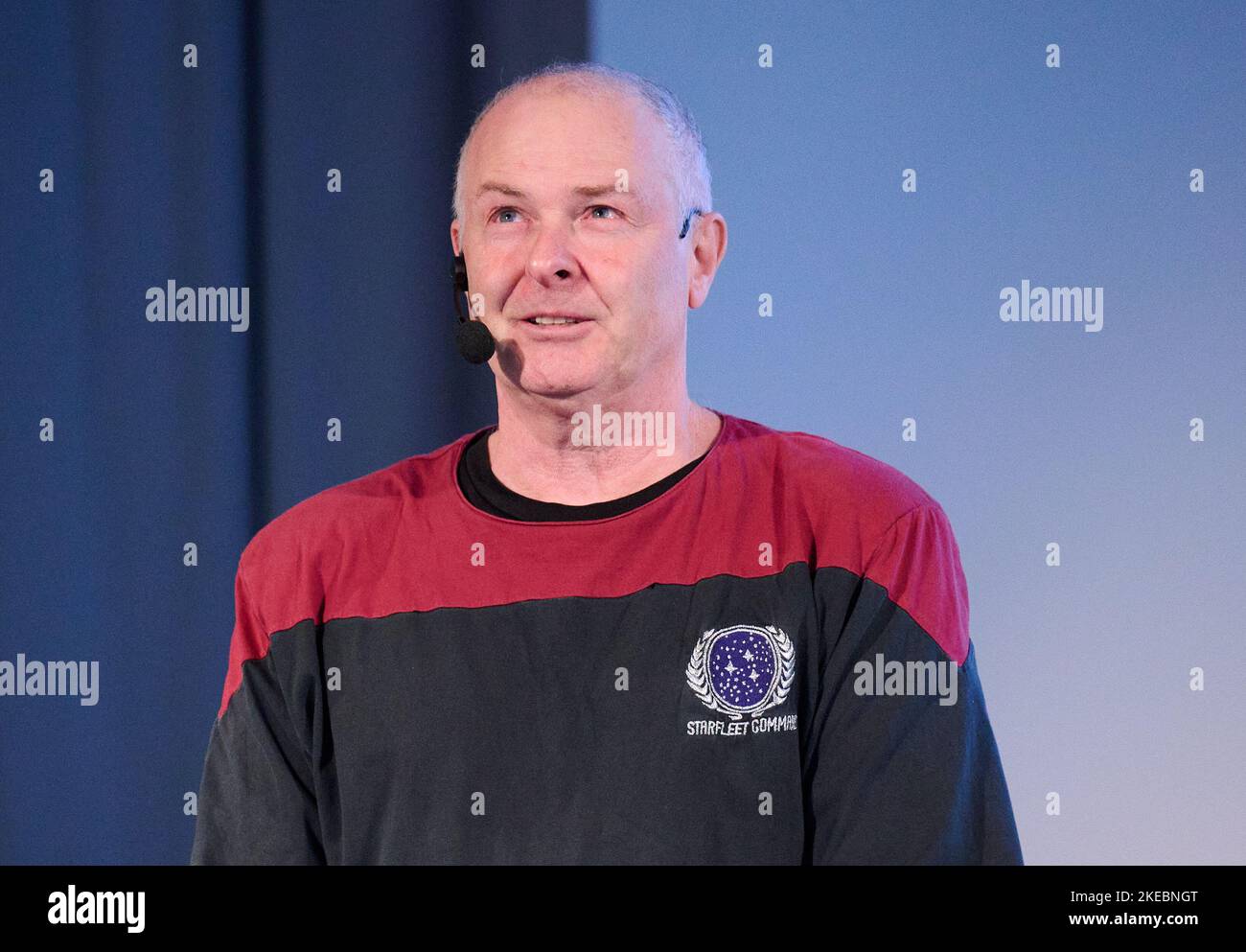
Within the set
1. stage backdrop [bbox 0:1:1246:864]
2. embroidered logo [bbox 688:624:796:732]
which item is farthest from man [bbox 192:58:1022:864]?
stage backdrop [bbox 0:1:1246:864]

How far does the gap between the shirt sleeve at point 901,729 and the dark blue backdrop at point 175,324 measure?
0.69m

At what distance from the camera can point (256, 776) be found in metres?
1.43

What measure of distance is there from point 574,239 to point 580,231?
0.01 m

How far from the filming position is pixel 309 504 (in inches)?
60.6

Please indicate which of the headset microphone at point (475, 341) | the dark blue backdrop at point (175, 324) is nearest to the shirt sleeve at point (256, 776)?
the dark blue backdrop at point (175, 324)

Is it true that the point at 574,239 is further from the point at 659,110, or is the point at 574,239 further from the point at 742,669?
the point at 742,669

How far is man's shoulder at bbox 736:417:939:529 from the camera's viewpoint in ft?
4.72

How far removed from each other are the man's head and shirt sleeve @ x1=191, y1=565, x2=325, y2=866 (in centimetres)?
42

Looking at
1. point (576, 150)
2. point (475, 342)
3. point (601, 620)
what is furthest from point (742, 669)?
point (576, 150)

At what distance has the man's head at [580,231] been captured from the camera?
4.72 ft

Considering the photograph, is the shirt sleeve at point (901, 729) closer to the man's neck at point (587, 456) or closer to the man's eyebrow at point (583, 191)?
the man's neck at point (587, 456)

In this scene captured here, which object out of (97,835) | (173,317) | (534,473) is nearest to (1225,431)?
(534,473)

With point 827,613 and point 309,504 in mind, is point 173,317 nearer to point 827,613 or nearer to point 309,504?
point 309,504

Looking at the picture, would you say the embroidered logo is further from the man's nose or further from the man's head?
the man's nose
